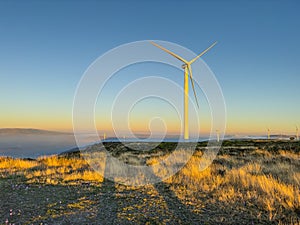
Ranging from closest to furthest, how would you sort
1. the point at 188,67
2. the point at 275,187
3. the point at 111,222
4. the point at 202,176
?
1. the point at 111,222
2. the point at 275,187
3. the point at 202,176
4. the point at 188,67

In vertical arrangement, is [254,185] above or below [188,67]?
below

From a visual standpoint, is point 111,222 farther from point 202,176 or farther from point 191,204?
point 202,176

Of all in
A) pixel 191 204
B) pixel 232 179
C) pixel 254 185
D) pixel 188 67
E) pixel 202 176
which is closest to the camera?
pixel 191 204

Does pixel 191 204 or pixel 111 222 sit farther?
pixel 191 204

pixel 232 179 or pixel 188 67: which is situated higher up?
pixel 188 67

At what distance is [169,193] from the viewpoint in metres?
9.36

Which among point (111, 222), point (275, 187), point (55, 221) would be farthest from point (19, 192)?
point (275, 187)

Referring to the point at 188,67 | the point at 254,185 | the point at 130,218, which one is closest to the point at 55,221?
the point at 130,218

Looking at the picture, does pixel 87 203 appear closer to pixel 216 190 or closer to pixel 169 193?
pixel 169 193

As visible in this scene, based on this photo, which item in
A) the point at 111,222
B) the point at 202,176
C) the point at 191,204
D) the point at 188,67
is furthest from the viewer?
the point at 188,67

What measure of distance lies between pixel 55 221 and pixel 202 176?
25.1ft

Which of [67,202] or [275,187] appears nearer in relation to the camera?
[67,202]

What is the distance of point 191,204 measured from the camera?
7820mm

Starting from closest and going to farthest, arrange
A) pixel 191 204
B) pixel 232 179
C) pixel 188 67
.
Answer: pixel 191 204, pixel 232 179, pixel 188 67
